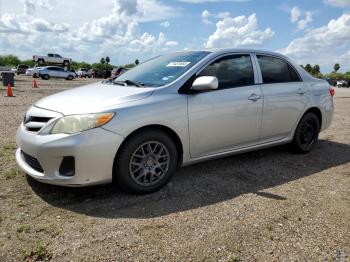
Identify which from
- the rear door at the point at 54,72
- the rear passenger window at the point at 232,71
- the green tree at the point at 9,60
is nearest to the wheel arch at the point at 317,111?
the rear passenger window at the point at 232,71

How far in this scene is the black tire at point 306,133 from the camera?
5.81 m

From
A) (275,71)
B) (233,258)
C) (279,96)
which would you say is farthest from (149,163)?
(275,71)

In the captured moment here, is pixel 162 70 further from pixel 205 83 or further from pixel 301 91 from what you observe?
pixel 301 91

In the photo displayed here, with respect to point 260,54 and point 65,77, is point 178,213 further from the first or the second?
point 65,77

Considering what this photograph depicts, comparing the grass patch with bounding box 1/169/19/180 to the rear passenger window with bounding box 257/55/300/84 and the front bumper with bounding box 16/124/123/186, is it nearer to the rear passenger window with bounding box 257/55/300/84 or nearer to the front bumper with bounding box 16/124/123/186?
the front bumper with bounding box 16/124/123/186

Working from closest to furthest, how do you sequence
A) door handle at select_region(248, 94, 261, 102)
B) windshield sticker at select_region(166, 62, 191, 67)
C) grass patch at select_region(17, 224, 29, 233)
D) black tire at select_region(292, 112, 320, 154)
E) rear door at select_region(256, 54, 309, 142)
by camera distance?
grass patch at select_region(17, 224, 29, 233)
windshield sticker at select_region(166, 62, 191, 67)
door handle at select_region(248, 94, 261, 102)
rear door at select_region(256, 54, 309, 142)
black tire at select_region(292, 112, 320, 154)

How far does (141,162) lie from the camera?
4.00 m

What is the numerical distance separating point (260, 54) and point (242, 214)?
8.66ft

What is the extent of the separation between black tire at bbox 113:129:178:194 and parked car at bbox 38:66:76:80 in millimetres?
38294

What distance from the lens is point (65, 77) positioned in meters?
40.8

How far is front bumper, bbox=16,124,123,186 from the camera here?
3576mm

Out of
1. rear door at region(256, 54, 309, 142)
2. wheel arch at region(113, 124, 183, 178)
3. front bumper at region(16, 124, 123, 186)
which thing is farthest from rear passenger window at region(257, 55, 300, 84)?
front bumper at region(16, 124, 123, 186)

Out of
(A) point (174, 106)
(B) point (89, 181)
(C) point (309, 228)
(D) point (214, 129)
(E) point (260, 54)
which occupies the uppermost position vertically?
(E) point (260, 54)

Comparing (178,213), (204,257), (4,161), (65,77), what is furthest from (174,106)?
(65,77)
